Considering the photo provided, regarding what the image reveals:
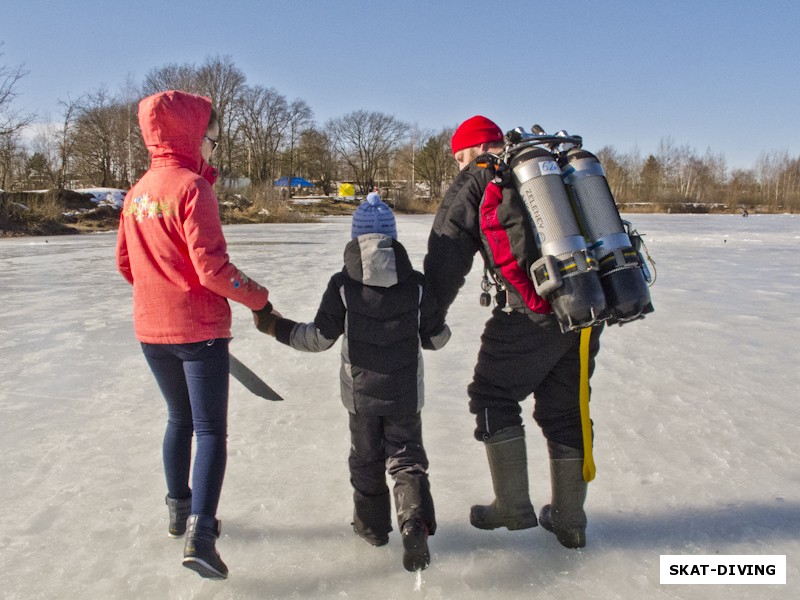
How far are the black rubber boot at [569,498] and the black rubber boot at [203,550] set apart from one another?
118cm

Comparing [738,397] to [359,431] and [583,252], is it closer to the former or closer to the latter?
[583,252]

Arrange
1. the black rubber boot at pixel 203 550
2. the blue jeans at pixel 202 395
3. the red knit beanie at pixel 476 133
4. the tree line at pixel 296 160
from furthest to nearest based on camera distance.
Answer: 1. the tree line at pixel 296 160
2. the red knit beanie at pixel 476 133
3. the blue jeans at pixel 202 395
4. the black rubber boot at pixel 203 550

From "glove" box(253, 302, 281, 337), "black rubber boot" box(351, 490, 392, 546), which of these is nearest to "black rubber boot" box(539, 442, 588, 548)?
"black rubber boot" box(351, 490, 392, 546)

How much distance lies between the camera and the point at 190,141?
2006 mm

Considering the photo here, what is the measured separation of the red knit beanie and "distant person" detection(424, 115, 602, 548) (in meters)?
0.18

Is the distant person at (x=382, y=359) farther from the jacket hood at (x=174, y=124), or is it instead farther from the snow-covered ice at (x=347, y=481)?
the jacket hood at (x=174, y=124)

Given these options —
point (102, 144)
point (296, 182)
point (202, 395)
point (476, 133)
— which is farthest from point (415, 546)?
point (296, 182)

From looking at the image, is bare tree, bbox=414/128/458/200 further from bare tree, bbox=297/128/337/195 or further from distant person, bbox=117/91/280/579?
distant person, bbox=117/91/280/579

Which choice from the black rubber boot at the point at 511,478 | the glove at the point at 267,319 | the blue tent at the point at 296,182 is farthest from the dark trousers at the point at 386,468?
the blue tent at the point at 296,182

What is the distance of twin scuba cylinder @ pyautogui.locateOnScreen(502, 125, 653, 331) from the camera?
1899 millimetres

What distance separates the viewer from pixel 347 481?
269cm

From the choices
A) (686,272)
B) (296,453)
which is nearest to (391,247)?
(296,453)

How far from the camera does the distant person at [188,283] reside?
191cm

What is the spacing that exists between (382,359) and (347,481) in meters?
0.87
